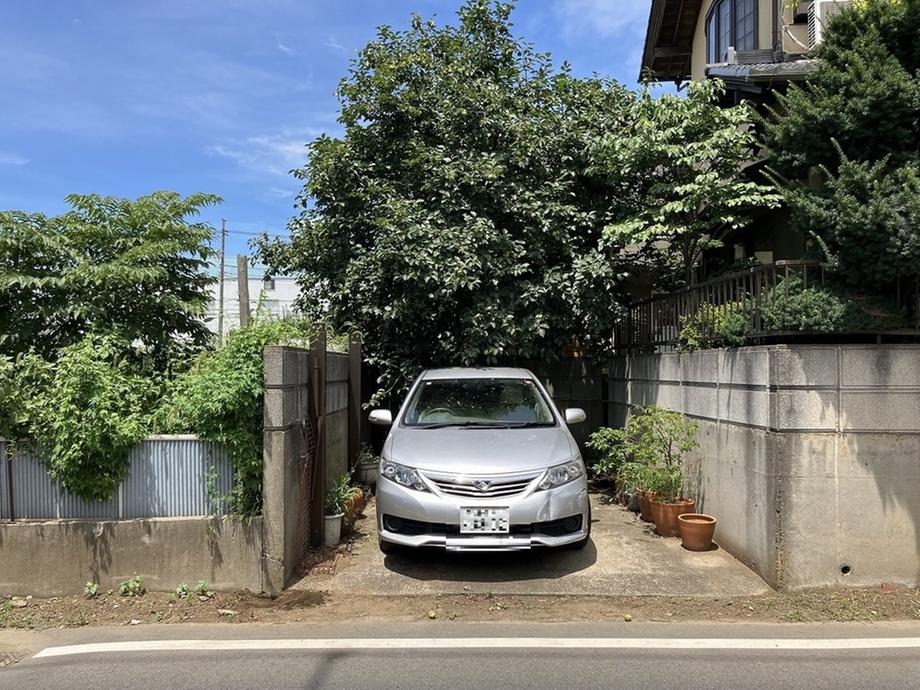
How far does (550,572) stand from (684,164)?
4969mm

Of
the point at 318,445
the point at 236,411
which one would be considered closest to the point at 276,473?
the point at 236,411

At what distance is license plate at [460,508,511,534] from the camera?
5046 millimetres

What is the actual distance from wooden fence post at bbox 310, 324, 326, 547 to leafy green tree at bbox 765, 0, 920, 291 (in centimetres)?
432

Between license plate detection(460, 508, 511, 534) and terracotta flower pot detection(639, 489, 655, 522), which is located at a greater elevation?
license plate detection(460, 508, 511, 534)

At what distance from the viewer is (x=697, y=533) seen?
5984 mm

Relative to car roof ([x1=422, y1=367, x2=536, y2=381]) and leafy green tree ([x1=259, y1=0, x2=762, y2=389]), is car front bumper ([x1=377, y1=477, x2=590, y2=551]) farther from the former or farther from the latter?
leafy green tree ([x1=259, y1=0, x2=762, y2=389])

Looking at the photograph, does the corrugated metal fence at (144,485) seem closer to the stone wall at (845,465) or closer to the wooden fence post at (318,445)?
the wooden fence post at (318,445)

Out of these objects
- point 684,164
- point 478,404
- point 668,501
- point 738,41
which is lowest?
point 668,501

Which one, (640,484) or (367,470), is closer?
(640,484)

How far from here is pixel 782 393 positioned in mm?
5094

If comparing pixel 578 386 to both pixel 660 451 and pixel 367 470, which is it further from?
pixel 367 470

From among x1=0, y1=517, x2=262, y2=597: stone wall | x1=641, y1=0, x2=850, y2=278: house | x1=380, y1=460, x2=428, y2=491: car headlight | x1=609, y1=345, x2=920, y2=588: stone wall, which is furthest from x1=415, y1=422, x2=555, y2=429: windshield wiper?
x1=641, y1=0, x2=850, y2=278: house

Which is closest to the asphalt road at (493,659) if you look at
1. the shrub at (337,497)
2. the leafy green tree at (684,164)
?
the shrub at (337,497)

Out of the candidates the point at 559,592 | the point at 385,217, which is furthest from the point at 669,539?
the point at 385,217
